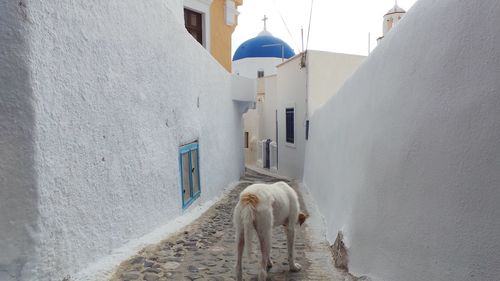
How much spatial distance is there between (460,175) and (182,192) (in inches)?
186

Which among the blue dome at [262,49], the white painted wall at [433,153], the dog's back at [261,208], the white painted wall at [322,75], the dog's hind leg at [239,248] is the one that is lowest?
the dog's hind leg at [239,248]

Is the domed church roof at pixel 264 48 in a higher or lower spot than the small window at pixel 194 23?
higher

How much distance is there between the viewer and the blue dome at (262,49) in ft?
94.6

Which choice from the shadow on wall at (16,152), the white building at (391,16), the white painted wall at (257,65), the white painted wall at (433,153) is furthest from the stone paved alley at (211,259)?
the white painted wall at (257,65)

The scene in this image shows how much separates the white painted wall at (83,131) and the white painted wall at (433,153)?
2.56 meters

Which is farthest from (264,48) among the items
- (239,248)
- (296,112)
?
(239,248)

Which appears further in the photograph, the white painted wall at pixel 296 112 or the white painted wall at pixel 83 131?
the white painted wall at pixel 296 112

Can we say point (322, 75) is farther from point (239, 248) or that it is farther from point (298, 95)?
point (239, 248)

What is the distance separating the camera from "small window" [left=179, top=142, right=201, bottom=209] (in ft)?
20.2

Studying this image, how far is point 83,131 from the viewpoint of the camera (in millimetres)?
3250

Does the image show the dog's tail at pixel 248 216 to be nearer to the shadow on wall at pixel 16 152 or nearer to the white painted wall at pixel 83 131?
the white painted wall at pixel 83 131

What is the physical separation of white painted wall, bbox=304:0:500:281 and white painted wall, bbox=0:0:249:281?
2.56 metres

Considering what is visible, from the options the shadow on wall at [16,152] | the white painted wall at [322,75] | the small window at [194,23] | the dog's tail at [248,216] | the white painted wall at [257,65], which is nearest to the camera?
the shadow on wall at [16,152]

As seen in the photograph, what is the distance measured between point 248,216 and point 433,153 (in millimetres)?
1618
